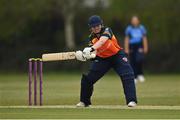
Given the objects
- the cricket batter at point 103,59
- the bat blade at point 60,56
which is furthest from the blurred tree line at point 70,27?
the bat blade at point 60,56

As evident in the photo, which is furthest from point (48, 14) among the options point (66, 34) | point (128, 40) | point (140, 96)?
point (140, 96)

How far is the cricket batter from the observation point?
1508 cm

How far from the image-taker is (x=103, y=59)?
1554cm

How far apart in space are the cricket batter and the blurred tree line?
21.7 metres

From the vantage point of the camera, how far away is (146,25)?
125 feet

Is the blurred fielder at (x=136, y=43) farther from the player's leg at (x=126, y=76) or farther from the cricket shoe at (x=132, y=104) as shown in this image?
the cricket shoe at (x=132, y=104)

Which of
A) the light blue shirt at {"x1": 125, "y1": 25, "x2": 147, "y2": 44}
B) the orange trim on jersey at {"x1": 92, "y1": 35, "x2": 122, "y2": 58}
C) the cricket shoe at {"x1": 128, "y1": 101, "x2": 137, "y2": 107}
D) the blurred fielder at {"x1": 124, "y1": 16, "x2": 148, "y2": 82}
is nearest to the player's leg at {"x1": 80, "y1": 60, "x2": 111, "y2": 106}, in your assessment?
the orange trim on jersey at {"x1": 92, "y1": 35, "x2": 122, "y2": 58}

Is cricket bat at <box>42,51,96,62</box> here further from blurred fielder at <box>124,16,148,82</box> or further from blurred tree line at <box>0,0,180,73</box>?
blurred tree line at <box>0,0,180,73</box>

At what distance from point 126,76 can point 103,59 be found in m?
0.59

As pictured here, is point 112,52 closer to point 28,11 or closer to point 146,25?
point 146,25

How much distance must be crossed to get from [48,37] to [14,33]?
2.55 metres

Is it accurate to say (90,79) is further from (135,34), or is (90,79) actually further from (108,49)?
(135,34)

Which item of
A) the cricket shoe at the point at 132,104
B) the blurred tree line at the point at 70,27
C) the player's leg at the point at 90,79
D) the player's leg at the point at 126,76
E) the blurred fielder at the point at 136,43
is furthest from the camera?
the blurred tree line at the point at 70,27

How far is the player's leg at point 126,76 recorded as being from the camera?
1523 centimetres
